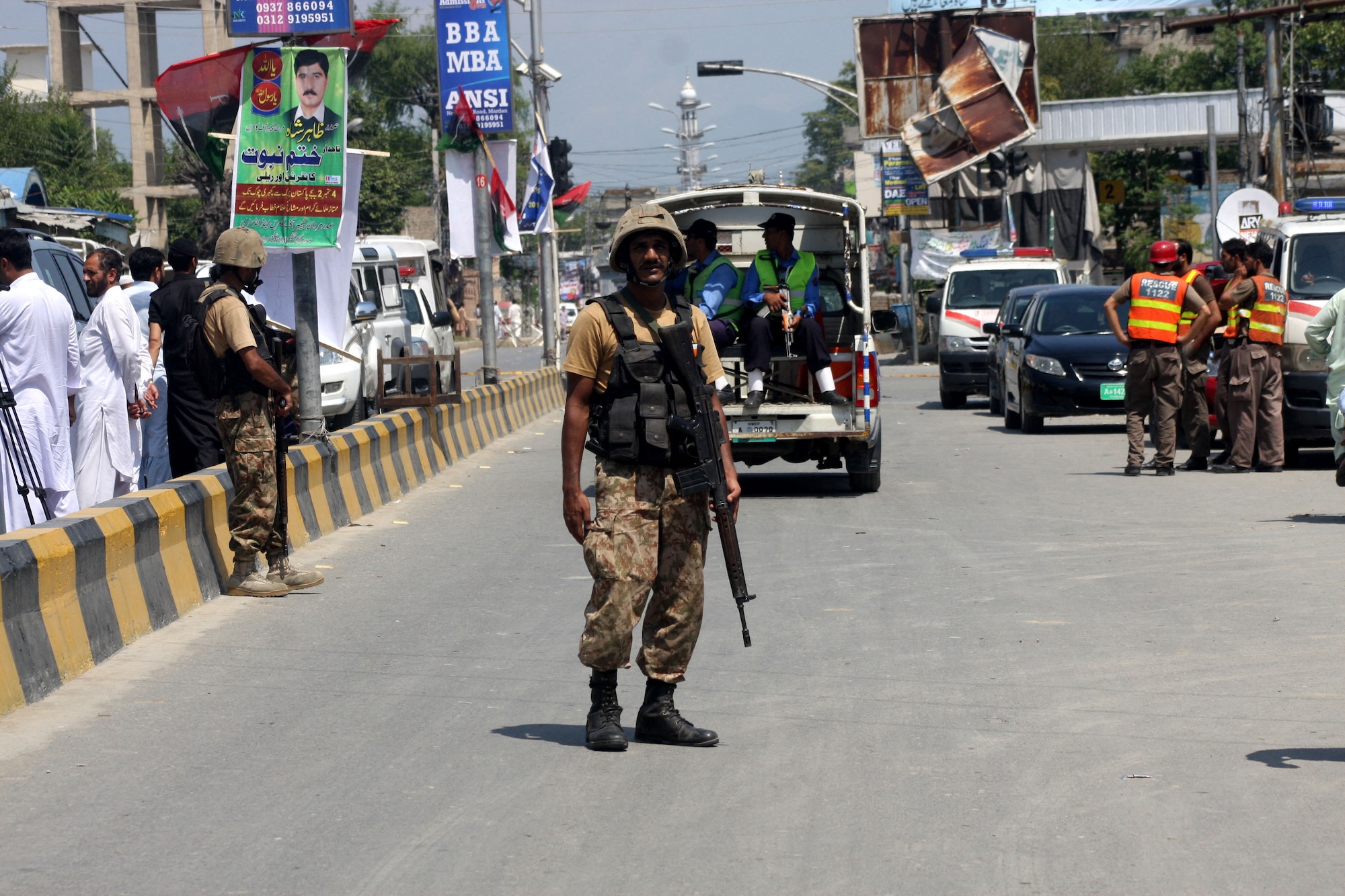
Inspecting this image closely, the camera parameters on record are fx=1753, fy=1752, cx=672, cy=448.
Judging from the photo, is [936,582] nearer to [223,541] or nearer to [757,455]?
[223,541]

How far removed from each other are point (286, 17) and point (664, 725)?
25.6 feet

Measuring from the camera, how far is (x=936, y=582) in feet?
31.2

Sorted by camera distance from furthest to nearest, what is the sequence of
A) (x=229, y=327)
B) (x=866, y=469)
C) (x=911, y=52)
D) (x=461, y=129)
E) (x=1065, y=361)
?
(x=911, y=52) < (x=461, y=129) < (x=1065, y=361) < (x=866, y=469) < (x=229, y=327)

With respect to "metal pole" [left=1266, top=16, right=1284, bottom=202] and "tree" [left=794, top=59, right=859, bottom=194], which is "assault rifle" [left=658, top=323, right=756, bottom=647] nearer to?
"metal pole" [left=1266, top=16, right=1284, bottom=202]

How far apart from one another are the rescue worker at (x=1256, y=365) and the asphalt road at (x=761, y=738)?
4.29 m

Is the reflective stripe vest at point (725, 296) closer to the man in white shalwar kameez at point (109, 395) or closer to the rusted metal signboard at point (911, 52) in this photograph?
the man in white shalwar kameez at point (109, 395)

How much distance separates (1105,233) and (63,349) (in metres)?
52.6

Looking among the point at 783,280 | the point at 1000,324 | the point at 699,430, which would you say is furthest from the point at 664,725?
the point at 1000,324

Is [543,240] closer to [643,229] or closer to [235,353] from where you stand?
[235,353]

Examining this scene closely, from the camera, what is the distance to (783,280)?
13.6 m

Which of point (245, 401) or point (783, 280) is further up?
point (783, 280)

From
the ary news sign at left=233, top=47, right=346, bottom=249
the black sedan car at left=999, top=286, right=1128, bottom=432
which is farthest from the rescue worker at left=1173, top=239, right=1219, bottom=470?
the ary news sign at left=233, top=47, right=346, bottom=249

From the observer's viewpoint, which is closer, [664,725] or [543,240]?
[664,725]

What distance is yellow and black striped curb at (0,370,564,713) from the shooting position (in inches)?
267
